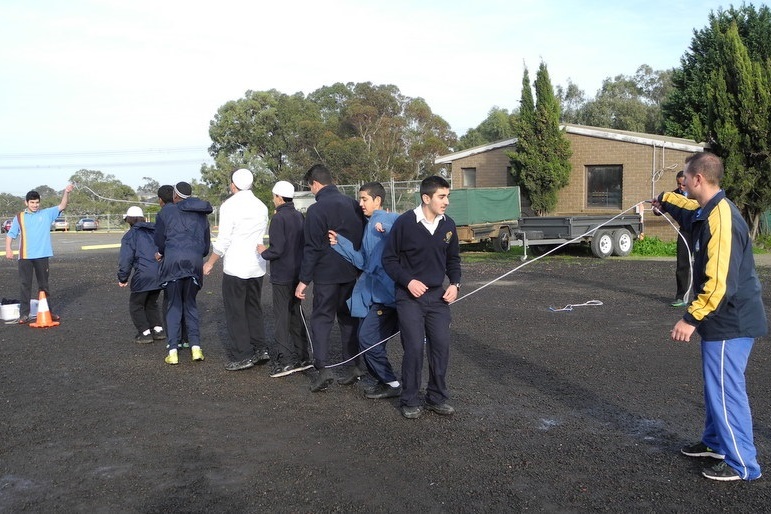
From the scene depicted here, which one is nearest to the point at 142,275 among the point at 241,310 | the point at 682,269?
the point at 241,310

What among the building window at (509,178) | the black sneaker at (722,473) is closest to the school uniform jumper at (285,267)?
the black sneaker at (722,473)

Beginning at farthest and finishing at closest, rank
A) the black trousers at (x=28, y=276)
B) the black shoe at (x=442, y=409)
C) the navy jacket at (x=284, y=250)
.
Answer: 1. the black trousers at (x=28, y=276)
2. the navy jacket at (x=284, y=250)
3. the black shoe at (x=442, y=409)

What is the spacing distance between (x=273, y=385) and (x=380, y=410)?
1.35 metres

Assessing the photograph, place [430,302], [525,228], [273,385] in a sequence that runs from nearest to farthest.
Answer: [430,302] → [273,385] → [525,228]

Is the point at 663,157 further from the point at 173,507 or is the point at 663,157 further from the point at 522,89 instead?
the point at 173,507

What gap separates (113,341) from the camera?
9047mm

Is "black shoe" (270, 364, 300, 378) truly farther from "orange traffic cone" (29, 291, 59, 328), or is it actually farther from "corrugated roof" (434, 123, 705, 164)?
"corrugated roof" (434, 123, 705, 164)

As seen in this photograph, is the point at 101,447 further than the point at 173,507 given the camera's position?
Yes

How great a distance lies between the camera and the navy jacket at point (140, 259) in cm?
880

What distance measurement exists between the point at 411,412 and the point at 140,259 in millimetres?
4787

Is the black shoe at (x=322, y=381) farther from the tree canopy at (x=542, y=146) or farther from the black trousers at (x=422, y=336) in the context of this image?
the tree canopy at (x=542, y=146)

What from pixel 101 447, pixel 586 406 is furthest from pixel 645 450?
pixel 101 447

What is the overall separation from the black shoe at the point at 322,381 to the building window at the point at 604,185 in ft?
64.3

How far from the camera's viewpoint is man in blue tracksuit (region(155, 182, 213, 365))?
7.58 m
